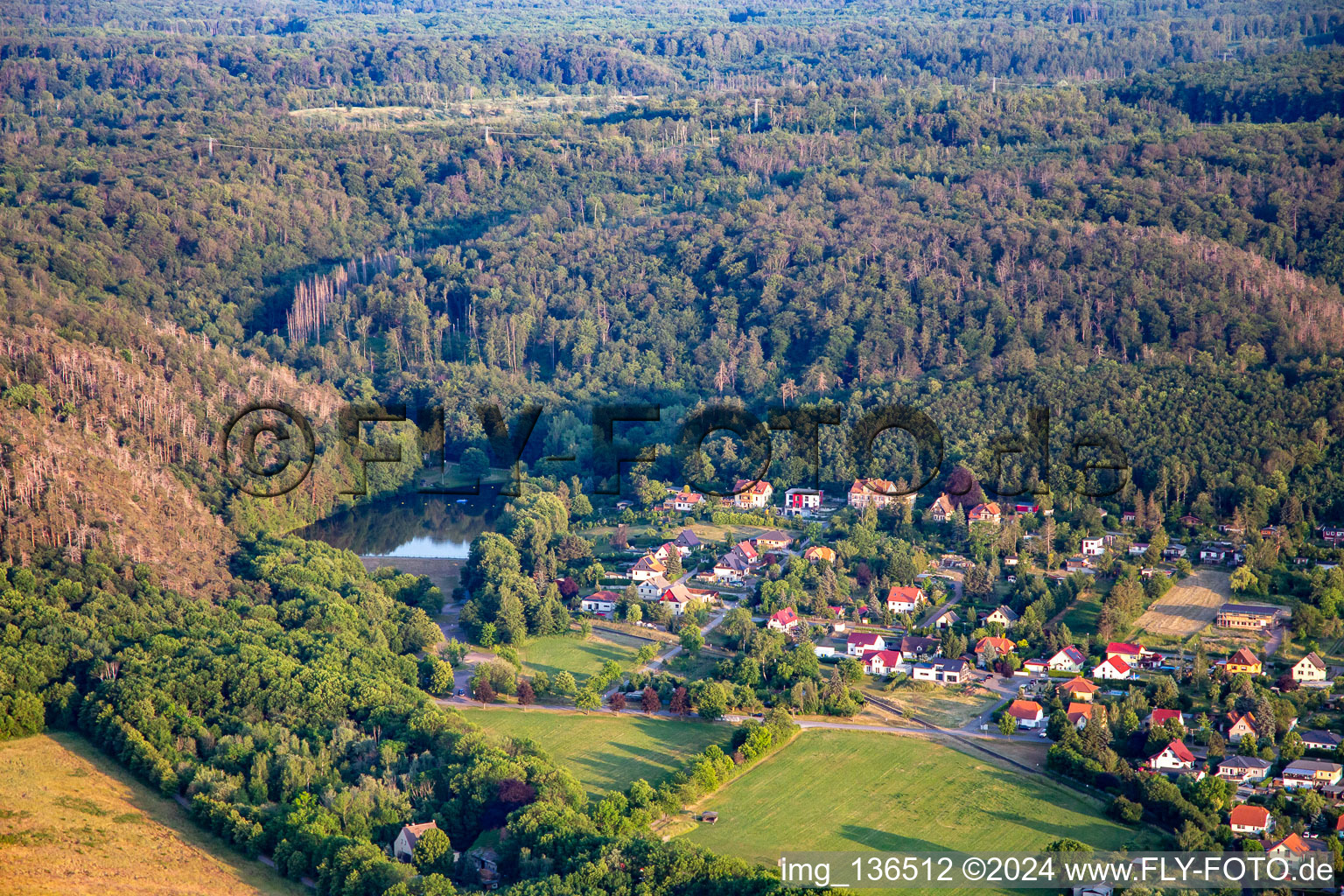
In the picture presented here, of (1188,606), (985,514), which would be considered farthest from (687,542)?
(1188,606)

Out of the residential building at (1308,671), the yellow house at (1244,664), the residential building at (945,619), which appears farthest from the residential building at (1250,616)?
the residential building at (945,619)

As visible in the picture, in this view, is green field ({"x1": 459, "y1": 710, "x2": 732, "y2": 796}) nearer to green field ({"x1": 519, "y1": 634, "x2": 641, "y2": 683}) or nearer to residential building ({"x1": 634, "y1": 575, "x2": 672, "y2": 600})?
green field ({"x1": 519, "y1": 634, "x2": 641, "y2": 683})

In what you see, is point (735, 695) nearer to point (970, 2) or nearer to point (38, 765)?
point (38, 765)

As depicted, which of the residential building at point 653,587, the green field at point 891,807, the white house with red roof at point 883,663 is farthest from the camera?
the residential building at point 653,587

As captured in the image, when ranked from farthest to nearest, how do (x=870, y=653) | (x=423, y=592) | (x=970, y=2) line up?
1. (x=970, y=2)
2. (x=423, y=592)
3. (x=870, y=653)

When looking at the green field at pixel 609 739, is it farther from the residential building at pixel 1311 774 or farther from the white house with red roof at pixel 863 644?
the residential building at pixel 1311 774

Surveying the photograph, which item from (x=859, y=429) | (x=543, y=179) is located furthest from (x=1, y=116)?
(x=859, y=429)

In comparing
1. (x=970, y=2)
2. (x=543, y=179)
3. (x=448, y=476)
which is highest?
(x=970, y=2)
